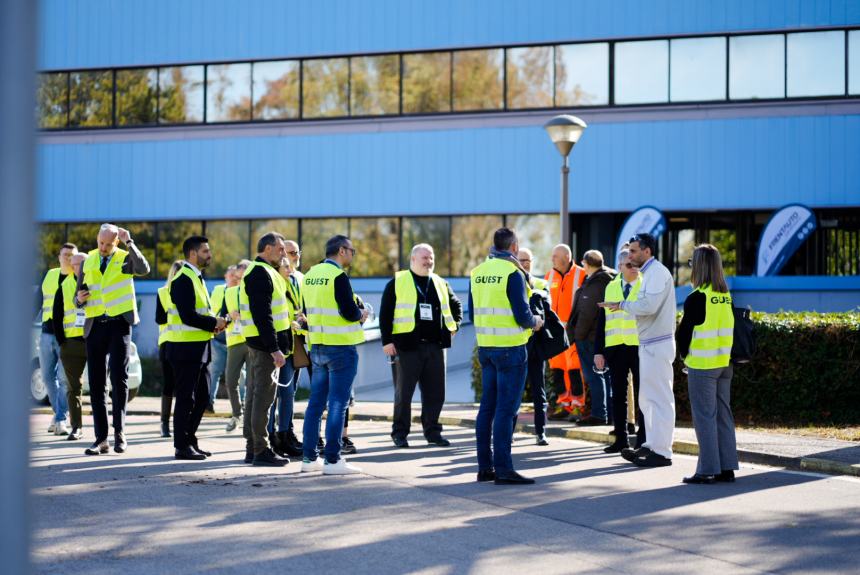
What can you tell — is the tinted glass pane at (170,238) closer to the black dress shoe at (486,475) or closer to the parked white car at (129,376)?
the parked white car at (129,376)

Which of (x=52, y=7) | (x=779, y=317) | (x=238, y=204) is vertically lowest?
(x=779, y=317)

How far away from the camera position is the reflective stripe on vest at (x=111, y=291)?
37.4 ft

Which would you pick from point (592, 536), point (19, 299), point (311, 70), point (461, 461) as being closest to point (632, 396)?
point (461, 461)

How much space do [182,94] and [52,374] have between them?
17.0m

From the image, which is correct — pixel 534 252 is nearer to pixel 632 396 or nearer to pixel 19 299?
pixel 632 396

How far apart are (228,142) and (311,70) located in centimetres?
267

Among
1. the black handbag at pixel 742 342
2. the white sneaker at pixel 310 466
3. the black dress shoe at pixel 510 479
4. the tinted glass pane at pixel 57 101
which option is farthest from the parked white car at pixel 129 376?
the tinted glass pane at pixel 57 101

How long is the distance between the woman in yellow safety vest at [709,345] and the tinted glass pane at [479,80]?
1774 cm

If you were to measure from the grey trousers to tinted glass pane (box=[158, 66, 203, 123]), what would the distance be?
21.6 metres

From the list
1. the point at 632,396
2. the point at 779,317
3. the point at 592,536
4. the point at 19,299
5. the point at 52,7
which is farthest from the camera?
the point at 52,7

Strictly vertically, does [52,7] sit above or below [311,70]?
above

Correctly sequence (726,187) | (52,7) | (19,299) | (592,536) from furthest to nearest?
(52,7) → (726,187) → (592,536) → (19,299)

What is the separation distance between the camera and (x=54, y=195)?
1195 inches

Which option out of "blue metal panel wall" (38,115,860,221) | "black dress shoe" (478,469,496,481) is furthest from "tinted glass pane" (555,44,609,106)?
"black dress shoe" (478,469,496,481)
